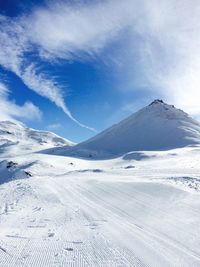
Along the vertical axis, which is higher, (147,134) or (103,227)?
(147,134)

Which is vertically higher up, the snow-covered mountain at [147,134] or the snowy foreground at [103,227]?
the snow-covered mountain at [147,134]

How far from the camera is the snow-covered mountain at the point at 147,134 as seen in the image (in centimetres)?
11638

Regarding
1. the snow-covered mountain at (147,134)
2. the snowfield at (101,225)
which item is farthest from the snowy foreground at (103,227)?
the snow-covered mountain at (147,134)

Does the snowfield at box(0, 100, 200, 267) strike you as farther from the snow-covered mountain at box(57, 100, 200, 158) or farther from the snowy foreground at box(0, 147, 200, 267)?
the snow-covered mountain at box(57, 100, 200, 158)

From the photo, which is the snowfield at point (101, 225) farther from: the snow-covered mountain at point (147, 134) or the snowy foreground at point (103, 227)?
the snow-covered mountain at point (147, 134)

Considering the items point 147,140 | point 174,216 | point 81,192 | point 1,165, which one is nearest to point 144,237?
Answer: point 174,216

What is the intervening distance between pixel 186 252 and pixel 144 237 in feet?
6.03

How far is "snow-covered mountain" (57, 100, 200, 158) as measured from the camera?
11638 centimetres

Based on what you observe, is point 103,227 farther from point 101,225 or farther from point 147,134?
point 147,134

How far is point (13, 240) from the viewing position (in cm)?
1095

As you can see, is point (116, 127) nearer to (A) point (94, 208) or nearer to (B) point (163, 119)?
(B) point (163, 119)

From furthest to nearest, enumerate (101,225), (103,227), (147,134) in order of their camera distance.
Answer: (147,134) → (101,225) → (103,227)

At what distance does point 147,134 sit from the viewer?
13100 centimetres

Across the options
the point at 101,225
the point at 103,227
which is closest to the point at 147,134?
the point at 101,225
